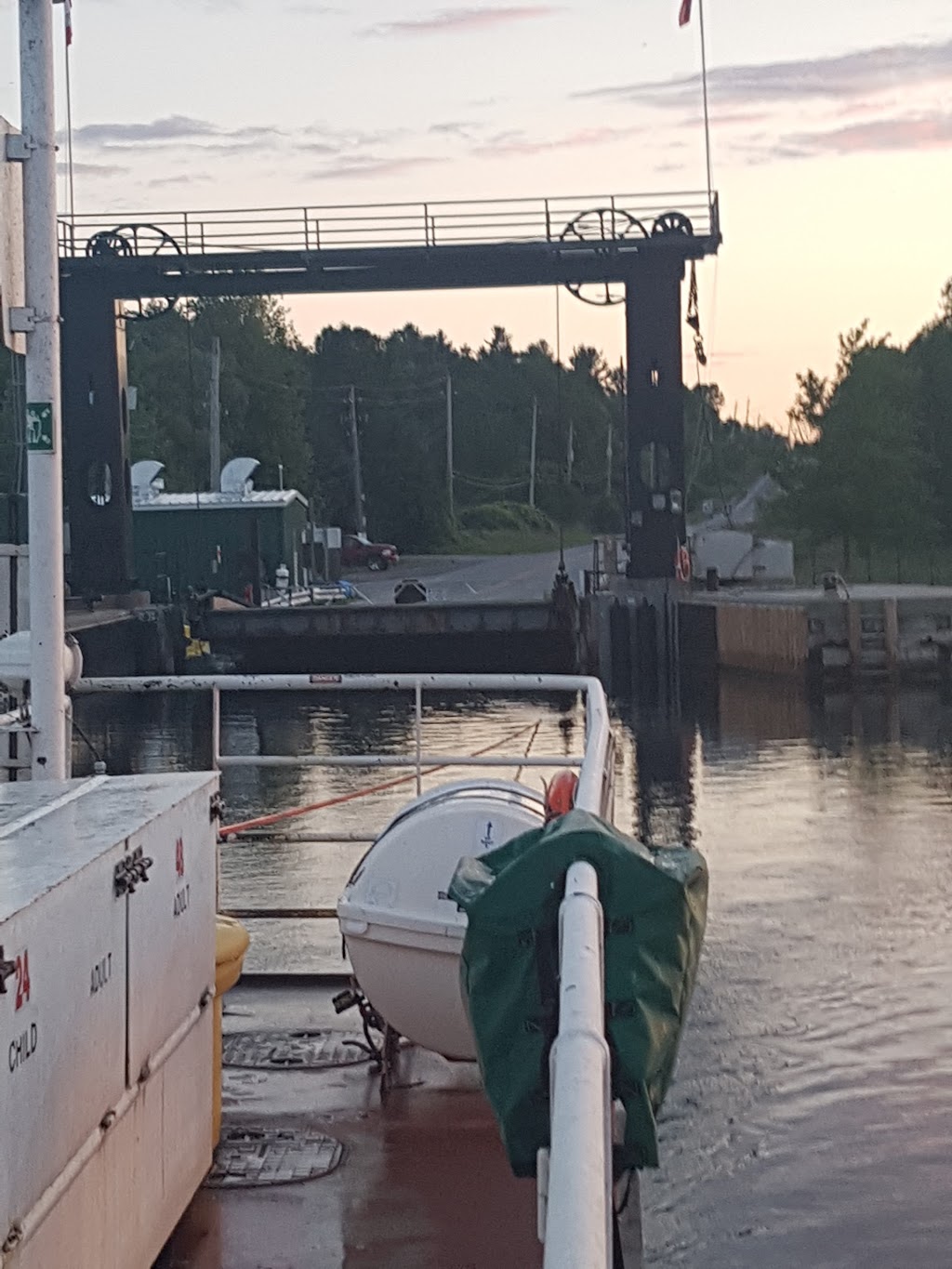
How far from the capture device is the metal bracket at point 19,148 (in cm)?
602

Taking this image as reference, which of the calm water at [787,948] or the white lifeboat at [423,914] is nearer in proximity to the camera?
the white lifeboat at [423,914]

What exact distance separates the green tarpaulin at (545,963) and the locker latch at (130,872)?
0.96m

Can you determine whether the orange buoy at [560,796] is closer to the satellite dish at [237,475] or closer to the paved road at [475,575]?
the paved road at [475,575]

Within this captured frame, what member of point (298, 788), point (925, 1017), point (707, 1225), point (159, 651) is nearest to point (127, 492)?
point (159, 651)

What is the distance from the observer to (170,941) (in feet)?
15.5

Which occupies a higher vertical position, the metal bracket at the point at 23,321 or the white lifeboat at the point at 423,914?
the metal bracket at the point at 23,321

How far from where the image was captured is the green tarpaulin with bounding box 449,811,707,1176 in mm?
3467

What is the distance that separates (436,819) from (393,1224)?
146 centimetres

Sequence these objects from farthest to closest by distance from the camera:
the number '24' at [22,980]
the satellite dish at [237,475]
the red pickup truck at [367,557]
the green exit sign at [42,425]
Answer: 1. the red pickup truck at [367,557]
2. the satellite dish at [237,475]
3. the green exit sign at [42,425]
4. the number '24' at [22,980]

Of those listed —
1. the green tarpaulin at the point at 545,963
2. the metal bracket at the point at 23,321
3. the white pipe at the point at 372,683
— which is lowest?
the green tarpaulin at the point at 545,963

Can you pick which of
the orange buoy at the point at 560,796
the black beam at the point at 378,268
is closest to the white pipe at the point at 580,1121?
the orange buoy at the point at 560,796

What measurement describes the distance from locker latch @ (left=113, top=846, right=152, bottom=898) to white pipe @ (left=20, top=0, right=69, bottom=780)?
6.19 ft

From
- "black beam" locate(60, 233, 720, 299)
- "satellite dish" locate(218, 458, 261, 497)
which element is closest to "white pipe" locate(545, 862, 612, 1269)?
"black beam" locate(60, 233, 720, 299)

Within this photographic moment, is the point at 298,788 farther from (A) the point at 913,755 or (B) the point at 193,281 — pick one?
(B) the point at 193,281
